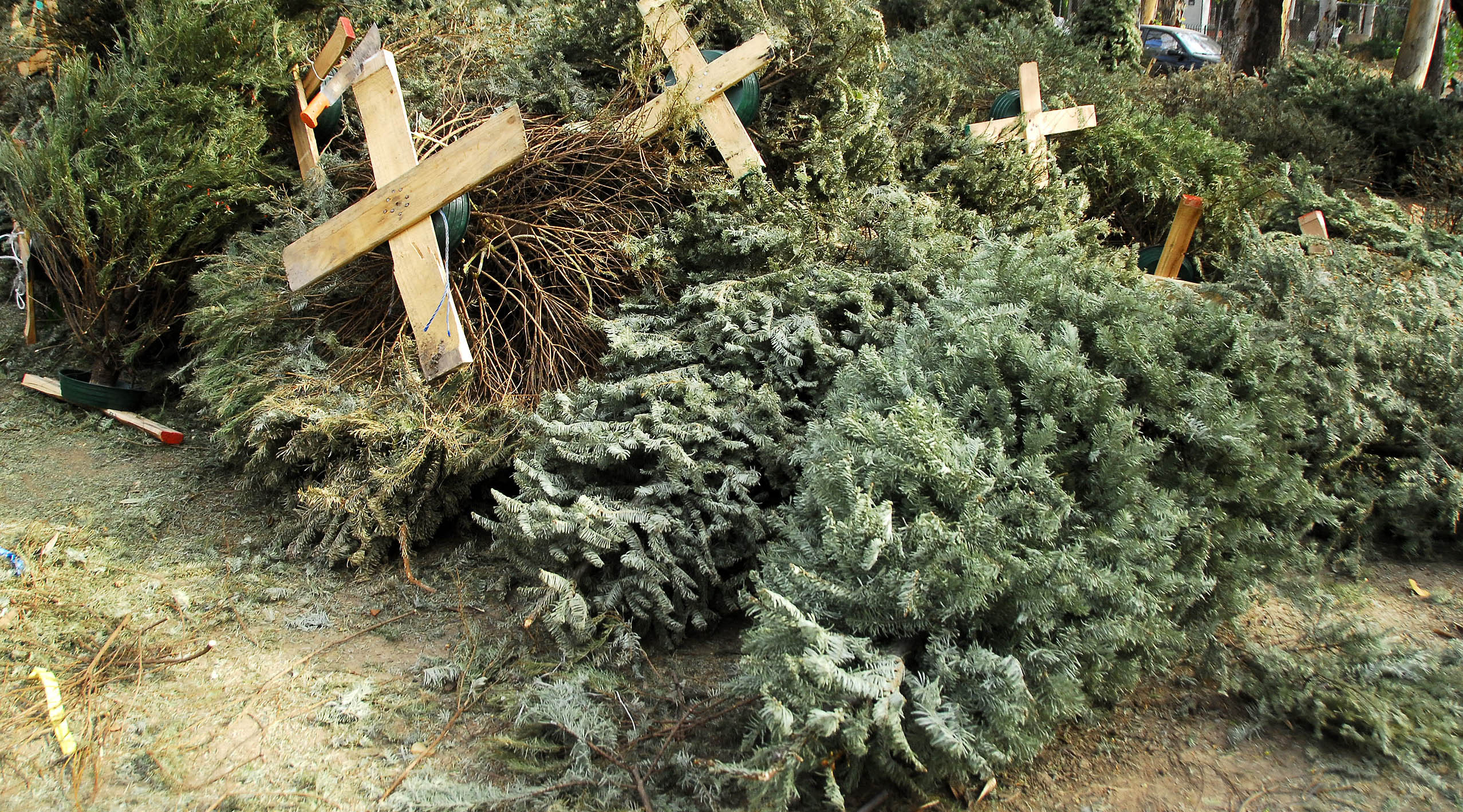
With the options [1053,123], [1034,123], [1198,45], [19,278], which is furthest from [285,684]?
[1198,45]

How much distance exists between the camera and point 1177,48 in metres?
15.6

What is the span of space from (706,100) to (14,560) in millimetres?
3239

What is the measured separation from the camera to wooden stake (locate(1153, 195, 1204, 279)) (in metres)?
4.42

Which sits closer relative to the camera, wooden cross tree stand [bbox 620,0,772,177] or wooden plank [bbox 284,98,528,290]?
wooden plank [bbox 284,98,528,290]

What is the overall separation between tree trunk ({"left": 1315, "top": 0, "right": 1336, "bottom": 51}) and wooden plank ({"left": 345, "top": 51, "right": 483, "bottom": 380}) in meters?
22.6

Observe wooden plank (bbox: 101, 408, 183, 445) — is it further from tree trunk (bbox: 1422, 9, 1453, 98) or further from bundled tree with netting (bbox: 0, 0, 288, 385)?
tree trunk (bbox: 1422, 9, 1453, 98)

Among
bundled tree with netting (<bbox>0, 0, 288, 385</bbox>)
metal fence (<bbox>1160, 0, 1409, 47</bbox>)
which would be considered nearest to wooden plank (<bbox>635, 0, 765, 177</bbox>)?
bundled tree with netting (<bbox>0, 0, 288, 385</bbox>)

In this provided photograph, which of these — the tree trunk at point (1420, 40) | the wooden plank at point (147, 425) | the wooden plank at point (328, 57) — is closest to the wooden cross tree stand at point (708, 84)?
the wooden plank at point (328, 57)

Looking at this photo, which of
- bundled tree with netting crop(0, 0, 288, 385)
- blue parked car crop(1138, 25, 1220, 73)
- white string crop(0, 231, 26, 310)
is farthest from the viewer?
blue parked car crop(1138, 25, 1220, 73)

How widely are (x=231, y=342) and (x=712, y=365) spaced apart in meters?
2.10

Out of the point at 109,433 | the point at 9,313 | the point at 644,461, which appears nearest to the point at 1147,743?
the point at 644,461

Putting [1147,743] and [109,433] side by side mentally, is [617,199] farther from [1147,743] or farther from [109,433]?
[1147,743]

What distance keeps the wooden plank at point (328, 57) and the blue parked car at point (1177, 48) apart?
47.5ft

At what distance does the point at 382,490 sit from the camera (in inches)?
117
